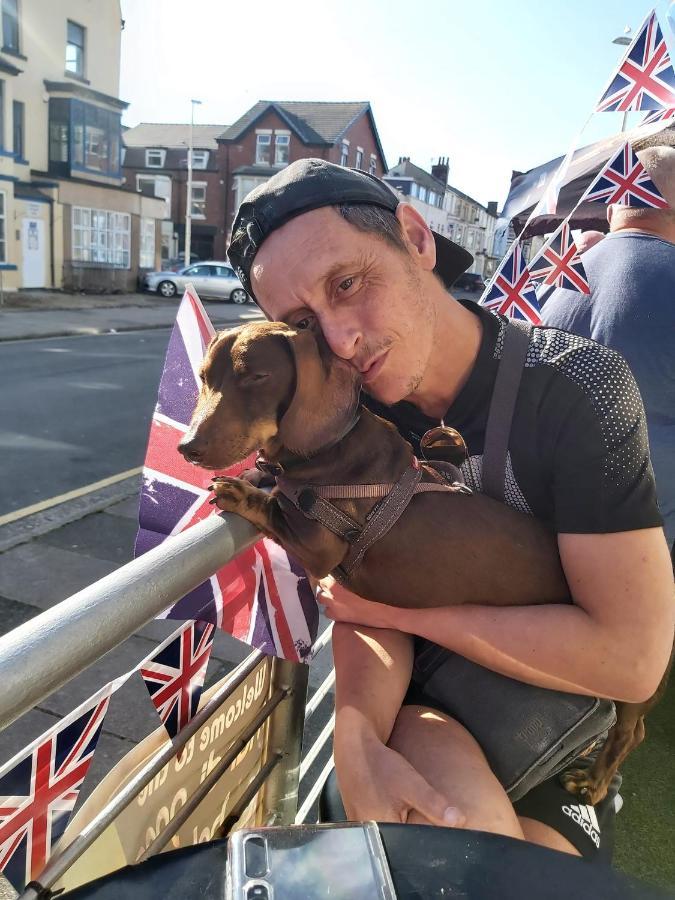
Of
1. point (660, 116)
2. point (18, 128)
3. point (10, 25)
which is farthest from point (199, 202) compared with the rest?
point (660, 116)

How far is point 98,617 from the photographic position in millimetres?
887

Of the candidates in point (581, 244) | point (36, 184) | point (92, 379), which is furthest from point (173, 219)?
point (581, 244)

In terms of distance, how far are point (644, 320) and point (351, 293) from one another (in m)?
1.38

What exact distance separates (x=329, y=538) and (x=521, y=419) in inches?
18.1

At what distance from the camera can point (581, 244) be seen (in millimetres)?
3162

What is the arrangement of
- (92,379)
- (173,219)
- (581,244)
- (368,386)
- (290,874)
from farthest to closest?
(173,219) < (92,379) < (581,244) < (368,386) < (290,874)

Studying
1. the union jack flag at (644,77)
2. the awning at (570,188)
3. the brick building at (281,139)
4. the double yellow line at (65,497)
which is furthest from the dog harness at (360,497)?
the brick building at (281,139)

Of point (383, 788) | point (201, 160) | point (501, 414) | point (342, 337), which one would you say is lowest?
point (383, 788)

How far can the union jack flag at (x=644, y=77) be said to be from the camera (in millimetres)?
2549

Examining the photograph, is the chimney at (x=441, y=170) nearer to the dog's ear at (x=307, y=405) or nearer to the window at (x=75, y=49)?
the window at (x=75, y=49)

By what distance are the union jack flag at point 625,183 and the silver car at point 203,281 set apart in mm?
24195

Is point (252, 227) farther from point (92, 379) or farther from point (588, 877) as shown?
point (92, 379)

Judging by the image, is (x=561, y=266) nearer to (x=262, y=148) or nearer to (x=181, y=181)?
(x=262, y=148)

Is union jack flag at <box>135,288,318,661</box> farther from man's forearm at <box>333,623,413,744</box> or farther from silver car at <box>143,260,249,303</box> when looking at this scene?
silver car at <box>143,260,249,303</box>
